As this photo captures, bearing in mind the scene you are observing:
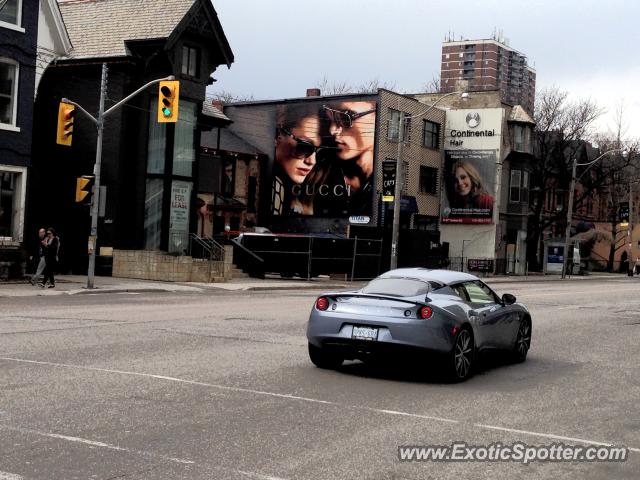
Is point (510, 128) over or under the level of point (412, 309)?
over

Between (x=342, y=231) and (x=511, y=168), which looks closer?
(x=342, y=231)

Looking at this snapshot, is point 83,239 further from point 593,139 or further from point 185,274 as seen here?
point 593,139

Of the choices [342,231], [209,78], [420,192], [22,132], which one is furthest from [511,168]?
[22,132]

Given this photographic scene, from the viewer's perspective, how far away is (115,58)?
32.9 metres

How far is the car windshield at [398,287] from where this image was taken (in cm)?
1090

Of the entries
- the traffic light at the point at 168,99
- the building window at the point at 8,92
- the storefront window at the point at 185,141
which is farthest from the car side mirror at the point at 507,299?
the storefront window at the point at 185,141

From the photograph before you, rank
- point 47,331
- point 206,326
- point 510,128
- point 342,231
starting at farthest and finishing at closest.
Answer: point 510,128, point 342,231, point 206,326, point 47,331

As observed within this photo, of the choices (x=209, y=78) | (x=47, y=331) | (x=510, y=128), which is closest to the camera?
(x=47, y=331)

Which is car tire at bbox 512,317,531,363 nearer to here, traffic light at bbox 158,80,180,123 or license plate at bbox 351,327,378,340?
license plate at bbox 351,327,378,340

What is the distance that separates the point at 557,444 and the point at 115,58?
2863 cm

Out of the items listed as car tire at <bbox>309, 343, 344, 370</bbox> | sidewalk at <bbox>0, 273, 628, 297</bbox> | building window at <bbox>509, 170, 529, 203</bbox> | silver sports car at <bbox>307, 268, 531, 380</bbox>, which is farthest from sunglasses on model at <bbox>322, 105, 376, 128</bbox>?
car tire at <bbox>309, 343, 344, 370</bbox>

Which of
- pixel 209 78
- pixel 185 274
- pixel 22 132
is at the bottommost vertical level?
pixel 185 274

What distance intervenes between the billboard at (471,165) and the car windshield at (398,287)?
154 feet

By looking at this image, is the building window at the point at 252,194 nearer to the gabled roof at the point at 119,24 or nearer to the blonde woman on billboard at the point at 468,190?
the blonde woman on billboard at the point at 468,190
